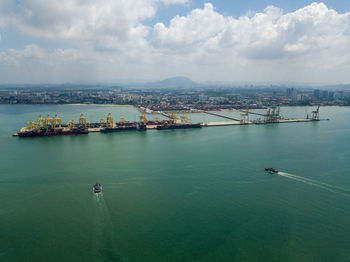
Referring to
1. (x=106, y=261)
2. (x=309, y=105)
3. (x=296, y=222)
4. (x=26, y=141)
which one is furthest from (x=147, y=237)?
(x=309, y=105)

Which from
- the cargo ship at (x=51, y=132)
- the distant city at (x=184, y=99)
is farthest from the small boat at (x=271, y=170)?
the distant city at (x=184, y=99)

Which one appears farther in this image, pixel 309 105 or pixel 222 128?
pixel 309 105

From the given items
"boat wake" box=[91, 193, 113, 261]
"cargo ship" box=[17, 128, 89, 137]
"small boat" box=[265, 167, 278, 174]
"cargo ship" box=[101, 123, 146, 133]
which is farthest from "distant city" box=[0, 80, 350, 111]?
"boat wake" box=[91, 193, 113, 261]

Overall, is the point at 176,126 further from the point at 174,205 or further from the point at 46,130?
the point at 174,205

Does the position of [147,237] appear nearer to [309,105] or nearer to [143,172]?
[143,172]

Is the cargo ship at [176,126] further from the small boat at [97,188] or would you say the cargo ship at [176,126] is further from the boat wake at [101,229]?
the boat wake at [101,229]

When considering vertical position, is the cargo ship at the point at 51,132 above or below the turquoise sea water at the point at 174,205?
above

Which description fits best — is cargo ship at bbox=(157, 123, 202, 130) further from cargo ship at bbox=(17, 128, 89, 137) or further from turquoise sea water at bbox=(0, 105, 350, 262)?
turquoise sea water at bbox=(0, 105, 350, 262)

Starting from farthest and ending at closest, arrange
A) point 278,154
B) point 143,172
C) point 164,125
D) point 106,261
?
point 164,125, point 278,154, point 143,172, point 106,261

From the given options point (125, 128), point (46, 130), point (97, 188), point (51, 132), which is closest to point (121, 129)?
point (125, 128)
